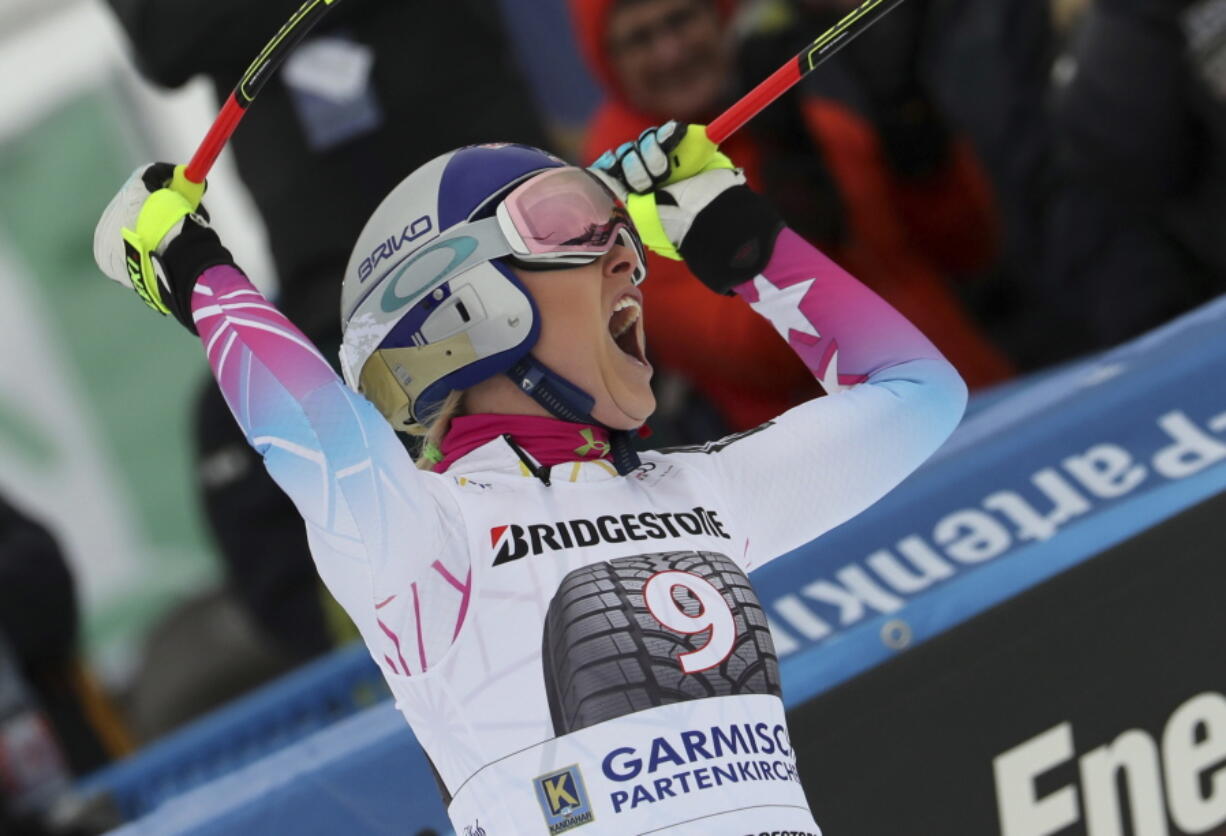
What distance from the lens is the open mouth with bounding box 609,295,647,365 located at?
2346mm

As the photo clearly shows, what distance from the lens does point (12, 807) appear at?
3.71 m

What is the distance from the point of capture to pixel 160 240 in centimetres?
212

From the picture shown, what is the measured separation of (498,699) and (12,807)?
2.09 meters

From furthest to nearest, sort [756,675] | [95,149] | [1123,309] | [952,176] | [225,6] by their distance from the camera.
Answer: [95,149], [952,176], [1123,309], [225,6], [756,675]

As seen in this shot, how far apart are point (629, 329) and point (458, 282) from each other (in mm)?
281

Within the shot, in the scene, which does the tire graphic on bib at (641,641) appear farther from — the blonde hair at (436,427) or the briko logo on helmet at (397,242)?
the briko logo on helmet at (397,242)

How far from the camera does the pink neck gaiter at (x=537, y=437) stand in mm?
2236

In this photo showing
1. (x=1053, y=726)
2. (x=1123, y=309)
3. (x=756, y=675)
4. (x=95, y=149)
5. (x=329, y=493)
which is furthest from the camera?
(x=95, y=149)

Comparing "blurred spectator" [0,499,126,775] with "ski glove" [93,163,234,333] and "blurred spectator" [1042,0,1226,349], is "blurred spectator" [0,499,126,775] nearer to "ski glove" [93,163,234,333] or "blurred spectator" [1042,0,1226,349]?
"ski glove" [93,163,234,333]

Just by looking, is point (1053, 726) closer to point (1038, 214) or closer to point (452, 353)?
point (452, 353)

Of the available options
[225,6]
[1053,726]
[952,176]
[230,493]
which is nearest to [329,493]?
Answer: [1053,726]

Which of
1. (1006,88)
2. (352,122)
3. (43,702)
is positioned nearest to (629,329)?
(352,122)

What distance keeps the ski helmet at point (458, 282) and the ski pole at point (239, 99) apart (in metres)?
0.23

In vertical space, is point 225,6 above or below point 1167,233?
above
